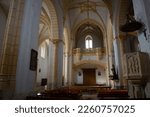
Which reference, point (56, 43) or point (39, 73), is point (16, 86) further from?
point (39, 73)

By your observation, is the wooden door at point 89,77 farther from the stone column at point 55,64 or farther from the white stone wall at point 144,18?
the white stone wall at point 144,18

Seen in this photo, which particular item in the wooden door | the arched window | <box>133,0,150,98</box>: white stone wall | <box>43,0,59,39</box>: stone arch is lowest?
the wooden door

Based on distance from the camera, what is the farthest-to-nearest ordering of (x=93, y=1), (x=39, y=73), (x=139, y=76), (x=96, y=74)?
(x=96, y=74)
(x=39, y=73)
(x=93, y=1)
(x=139, y=76)

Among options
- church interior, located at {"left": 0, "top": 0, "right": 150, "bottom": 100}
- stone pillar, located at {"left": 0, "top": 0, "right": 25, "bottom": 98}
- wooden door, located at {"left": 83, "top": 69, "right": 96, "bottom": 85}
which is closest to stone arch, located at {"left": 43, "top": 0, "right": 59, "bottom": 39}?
church interior, located at {"left": 0, "top": 0, "right": 150, "bottom": 100}

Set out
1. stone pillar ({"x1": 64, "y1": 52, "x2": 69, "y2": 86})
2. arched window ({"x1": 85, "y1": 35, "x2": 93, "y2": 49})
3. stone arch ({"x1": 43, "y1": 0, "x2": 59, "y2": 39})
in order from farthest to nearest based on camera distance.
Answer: arched window ({"x1": 85, "y1": 35, "x2": 93, "y2": 49}), stone pillar ({"x1": 64, "y1": 52, "x2": 69, "y2": 86}), stone arch ({"x1": 43, "y1": 0, "x2": 59, "y2": 39})

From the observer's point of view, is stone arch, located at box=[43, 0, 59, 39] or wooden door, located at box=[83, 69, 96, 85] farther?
wooden door, located at box=[83, 69, 96, 85]

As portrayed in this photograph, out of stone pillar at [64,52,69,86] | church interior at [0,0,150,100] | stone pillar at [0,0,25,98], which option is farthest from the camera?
stone pillar at [64,52,69,86]

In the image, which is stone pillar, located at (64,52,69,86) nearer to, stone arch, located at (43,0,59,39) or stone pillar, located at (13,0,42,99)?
stone arch, located at (43,0,59,39)

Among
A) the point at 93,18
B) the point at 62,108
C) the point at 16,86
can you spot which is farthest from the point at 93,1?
the point at 62,108

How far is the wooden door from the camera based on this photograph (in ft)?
67.6

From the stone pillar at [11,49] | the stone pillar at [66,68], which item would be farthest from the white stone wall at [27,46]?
the stone pillar at [66,68]

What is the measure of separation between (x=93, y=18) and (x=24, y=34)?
14738mm

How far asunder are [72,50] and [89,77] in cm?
591

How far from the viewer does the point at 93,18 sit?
1777 centimetres
